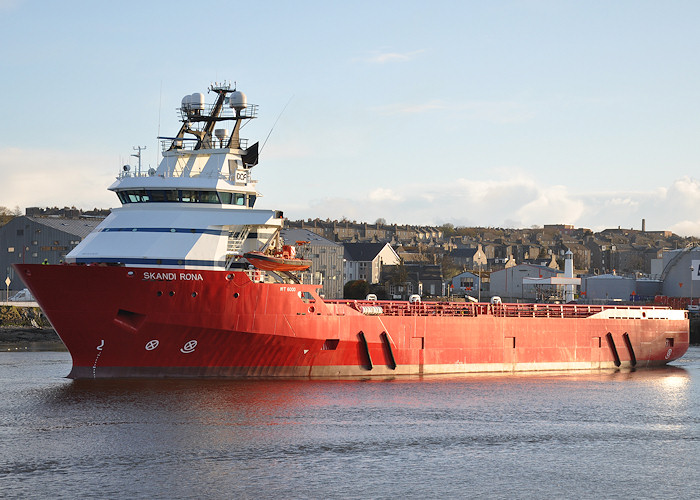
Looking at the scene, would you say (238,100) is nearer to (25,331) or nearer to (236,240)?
(236,240)

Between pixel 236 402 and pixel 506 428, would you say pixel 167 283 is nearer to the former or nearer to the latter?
pixel 236 402

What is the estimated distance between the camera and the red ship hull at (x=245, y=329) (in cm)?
2944

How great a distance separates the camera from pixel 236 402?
28141 millimetres

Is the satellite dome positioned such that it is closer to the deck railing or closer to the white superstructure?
the white superstructure

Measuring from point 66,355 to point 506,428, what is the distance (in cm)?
2680

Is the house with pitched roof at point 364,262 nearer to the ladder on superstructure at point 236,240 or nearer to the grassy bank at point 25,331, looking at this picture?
the grassy bank at point 25,331

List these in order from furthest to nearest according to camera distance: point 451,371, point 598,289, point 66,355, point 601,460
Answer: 1. point 598,289
2. point 66,355
3. point 451,371
4. point 601,460

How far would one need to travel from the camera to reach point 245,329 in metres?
30.8

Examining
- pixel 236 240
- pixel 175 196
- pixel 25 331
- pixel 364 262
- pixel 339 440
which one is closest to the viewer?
pixel 339 440

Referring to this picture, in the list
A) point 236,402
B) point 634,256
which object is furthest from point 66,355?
point 634,256

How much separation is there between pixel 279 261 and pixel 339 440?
919 centimetres

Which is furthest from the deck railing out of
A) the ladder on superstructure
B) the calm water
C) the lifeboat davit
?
Answer: the ladder on superstructure

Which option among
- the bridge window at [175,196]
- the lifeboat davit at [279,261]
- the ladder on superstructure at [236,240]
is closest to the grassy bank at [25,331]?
the bridge window at [175,196]

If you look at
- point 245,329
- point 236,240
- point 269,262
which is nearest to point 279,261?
point 269,262
